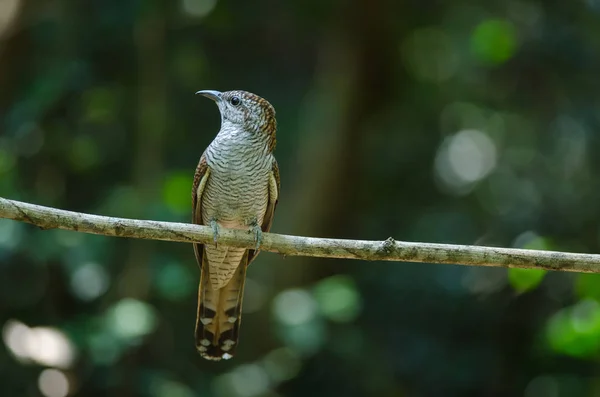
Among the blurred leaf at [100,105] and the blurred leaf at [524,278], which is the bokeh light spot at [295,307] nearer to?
the blurred leaf at [524,278]

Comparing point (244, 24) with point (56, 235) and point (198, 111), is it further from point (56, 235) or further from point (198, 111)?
point (56, 235)

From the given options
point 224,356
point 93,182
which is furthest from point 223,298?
point 93,182

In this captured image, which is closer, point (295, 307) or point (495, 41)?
point (295, 307)

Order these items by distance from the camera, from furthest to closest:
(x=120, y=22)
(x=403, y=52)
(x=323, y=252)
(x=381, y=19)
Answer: (x=403, y=52) < (x=381, y=19) < (x=120, y=22) < (x=323, y=252)

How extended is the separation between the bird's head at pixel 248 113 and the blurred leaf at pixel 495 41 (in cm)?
261

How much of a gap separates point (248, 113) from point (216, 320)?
4.16ft

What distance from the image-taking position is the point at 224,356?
184 inches

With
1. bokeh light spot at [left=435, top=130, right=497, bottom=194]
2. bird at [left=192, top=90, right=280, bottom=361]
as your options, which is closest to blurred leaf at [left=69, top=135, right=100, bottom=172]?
bird at [left=192, top=90, right=280, bottom=361]

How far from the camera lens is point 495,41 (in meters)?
6.31

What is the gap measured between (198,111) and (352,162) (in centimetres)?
152

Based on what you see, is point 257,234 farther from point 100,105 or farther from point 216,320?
point 100,105

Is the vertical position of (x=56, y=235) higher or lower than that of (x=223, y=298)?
higher

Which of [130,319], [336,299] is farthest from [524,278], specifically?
[130,319]

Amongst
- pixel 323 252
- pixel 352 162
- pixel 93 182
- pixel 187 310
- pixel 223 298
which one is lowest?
pixel 323 252
